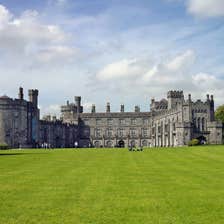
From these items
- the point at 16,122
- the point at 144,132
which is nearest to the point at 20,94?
the point at 16,122

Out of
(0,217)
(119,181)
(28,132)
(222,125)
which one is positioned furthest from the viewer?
(28,132)

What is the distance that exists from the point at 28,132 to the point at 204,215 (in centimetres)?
9498

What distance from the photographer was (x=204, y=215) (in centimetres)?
1189

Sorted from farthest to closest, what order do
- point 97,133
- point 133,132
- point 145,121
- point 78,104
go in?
1. point 78,104
2. point 97,133
3. point 133,132
4. point 145,121

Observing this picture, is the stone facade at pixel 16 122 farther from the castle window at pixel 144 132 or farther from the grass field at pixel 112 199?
the grass field at pixel 112 199

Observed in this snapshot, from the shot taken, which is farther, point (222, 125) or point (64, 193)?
point (222, 125)

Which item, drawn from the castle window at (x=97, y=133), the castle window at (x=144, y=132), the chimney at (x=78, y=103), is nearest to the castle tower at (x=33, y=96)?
the castle window at (x=97, y=133)

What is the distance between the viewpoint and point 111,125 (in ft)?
451

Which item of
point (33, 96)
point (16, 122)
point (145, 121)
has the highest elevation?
point (33, 96)

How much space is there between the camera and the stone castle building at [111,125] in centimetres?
9812

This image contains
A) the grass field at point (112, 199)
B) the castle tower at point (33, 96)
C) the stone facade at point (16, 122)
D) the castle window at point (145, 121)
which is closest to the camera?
the grass field at point (112, 199)

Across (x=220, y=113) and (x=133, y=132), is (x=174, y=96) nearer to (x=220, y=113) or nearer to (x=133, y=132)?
(x=133, y=132)

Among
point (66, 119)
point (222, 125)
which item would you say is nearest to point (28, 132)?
point (66, 119)

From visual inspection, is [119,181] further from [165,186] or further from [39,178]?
[39,178]
